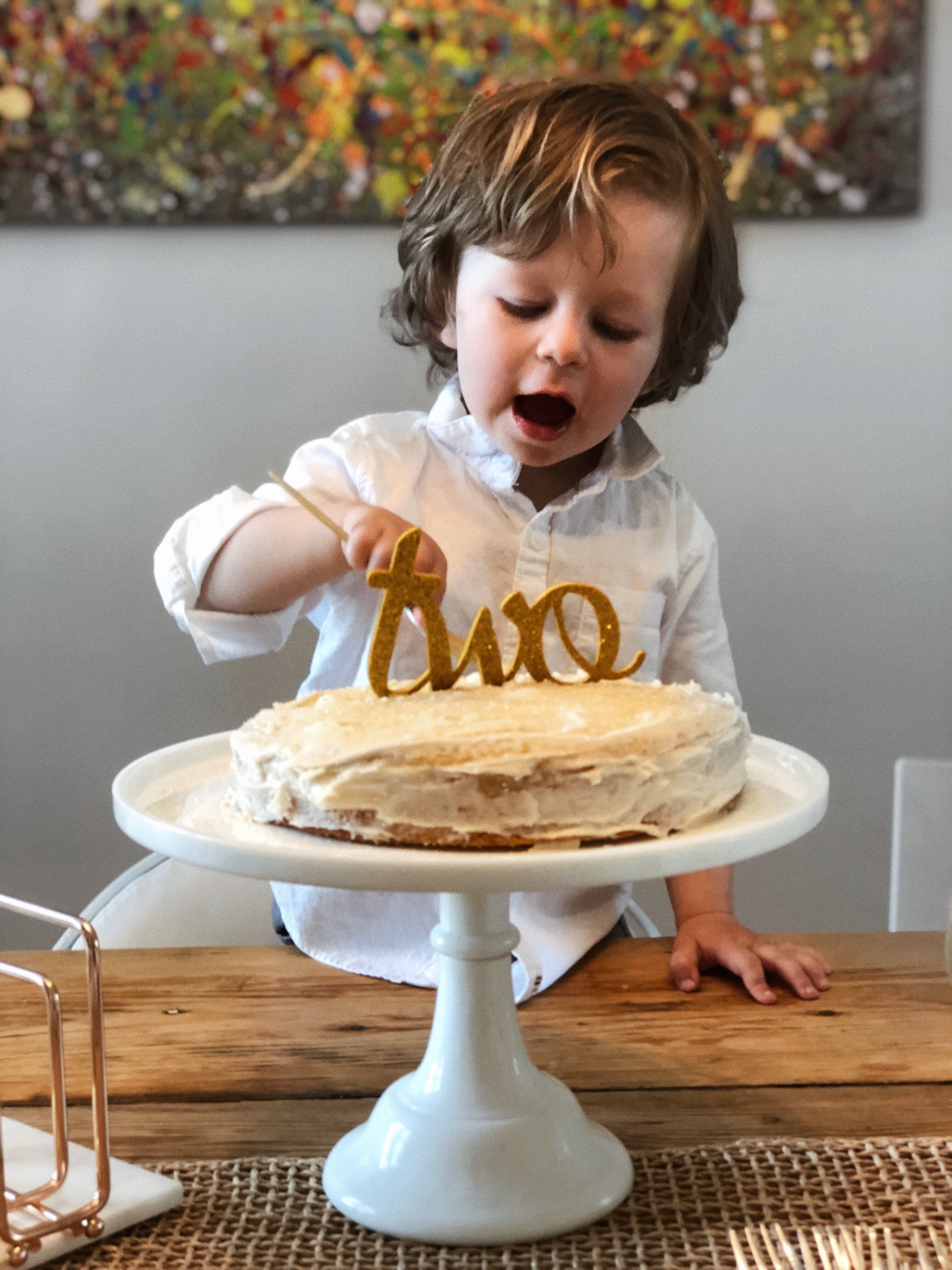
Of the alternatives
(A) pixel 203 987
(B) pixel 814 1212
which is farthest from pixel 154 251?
(B) pixel 814 1212

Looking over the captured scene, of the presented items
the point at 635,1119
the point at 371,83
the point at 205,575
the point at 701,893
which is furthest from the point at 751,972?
the point at 371,83

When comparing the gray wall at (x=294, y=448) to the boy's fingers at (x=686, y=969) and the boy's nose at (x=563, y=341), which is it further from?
the boy's fingers at (x=686, y=969)

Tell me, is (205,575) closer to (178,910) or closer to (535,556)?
(535,556)

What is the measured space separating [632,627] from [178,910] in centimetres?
57

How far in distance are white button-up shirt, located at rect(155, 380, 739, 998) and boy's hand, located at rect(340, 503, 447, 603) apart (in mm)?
224

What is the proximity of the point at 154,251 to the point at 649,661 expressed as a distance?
4.16ft

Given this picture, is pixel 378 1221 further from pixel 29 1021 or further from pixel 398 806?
pixel 29 1021

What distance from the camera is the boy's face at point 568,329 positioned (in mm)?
1101

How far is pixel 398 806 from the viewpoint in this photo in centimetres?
70

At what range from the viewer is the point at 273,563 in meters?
1.09

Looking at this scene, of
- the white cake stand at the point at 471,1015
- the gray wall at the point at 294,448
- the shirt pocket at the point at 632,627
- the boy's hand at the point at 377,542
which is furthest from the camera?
the gray wall at the point at 294,448

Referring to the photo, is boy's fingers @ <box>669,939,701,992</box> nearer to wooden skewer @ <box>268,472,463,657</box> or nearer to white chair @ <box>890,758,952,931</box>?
wooden skewer @ <box>268,472,463,657</box>

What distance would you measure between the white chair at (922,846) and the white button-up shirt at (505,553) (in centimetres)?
38

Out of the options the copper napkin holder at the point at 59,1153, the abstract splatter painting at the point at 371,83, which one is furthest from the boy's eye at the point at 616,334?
the abstract splatter painting at the point at 371,83
